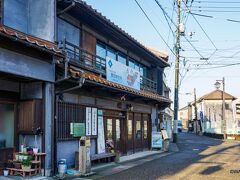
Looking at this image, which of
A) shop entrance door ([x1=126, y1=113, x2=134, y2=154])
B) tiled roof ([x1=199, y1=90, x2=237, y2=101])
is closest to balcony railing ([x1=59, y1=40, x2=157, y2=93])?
shop entrance door ([x1=126, y1=113, x2=134, y2=154])

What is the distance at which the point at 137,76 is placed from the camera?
19.8 meters

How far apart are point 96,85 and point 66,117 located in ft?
6.15

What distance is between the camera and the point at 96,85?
1426 cm

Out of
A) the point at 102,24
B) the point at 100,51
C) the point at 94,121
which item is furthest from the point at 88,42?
the point at 94,121

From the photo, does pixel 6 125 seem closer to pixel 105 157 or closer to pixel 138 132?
pixel 105 157

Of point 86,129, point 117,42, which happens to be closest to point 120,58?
point 117,42

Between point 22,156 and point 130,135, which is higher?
point 130,135

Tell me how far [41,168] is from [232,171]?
752cm

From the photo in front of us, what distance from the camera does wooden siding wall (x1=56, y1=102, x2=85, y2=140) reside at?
1285 cm

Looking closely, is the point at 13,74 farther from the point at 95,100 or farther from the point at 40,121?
the point at 95,100

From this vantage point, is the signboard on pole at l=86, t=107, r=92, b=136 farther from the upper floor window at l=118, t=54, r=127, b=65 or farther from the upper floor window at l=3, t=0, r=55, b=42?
the upper floor window at l=118, t=54, r=127, b=65

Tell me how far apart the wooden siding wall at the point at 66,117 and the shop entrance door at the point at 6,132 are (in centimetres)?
167

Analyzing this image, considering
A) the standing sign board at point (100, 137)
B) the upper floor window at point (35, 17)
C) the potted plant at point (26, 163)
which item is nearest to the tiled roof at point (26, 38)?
the upper floor window at point (35, 17)

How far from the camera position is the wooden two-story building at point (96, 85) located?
1305 centimetres
